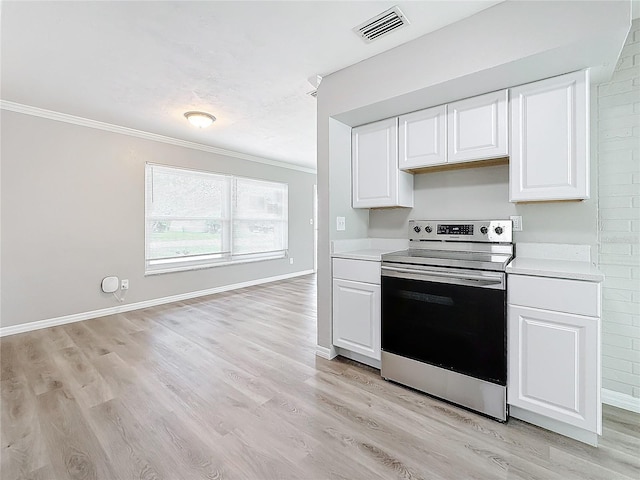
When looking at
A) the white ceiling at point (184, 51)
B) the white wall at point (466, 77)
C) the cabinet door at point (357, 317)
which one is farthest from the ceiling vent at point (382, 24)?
the cabinet door at point (357, 317)

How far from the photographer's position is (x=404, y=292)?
2197 millimetres

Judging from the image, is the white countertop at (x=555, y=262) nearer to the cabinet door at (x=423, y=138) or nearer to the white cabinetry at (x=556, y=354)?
the white cabinetry at (x=556, y=354)

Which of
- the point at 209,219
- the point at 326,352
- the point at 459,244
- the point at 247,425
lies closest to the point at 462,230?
the point at 459,244

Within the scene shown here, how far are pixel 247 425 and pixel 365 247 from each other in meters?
1.86

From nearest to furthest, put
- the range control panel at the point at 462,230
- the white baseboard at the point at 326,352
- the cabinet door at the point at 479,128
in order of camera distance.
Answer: the cabinet door at the point at 479,128 < the range control panel at the point at 462,230 < the white baseboard at the point at 326,352

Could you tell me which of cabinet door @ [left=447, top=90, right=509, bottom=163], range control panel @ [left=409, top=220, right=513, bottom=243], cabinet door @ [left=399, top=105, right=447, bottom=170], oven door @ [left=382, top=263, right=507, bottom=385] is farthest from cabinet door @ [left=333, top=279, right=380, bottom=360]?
cabinet door @ [left=447, top=90, right=509, bottom=163]

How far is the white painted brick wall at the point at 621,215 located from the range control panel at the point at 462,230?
1.85 feet

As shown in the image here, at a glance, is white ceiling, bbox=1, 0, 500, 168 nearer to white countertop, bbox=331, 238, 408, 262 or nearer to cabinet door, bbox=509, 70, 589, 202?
cabinet door, bbox=509, 70, 589, 202

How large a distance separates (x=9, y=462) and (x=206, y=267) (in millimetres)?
3665

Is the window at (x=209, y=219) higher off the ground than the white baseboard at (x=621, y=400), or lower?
higher

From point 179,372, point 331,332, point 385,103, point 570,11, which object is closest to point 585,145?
point 570,11

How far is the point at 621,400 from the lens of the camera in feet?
6.47

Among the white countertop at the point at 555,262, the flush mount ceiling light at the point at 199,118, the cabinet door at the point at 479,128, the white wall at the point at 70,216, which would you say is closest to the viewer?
the white countertop at the point at 555,262

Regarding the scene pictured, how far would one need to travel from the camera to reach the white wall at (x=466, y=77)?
161 cm
